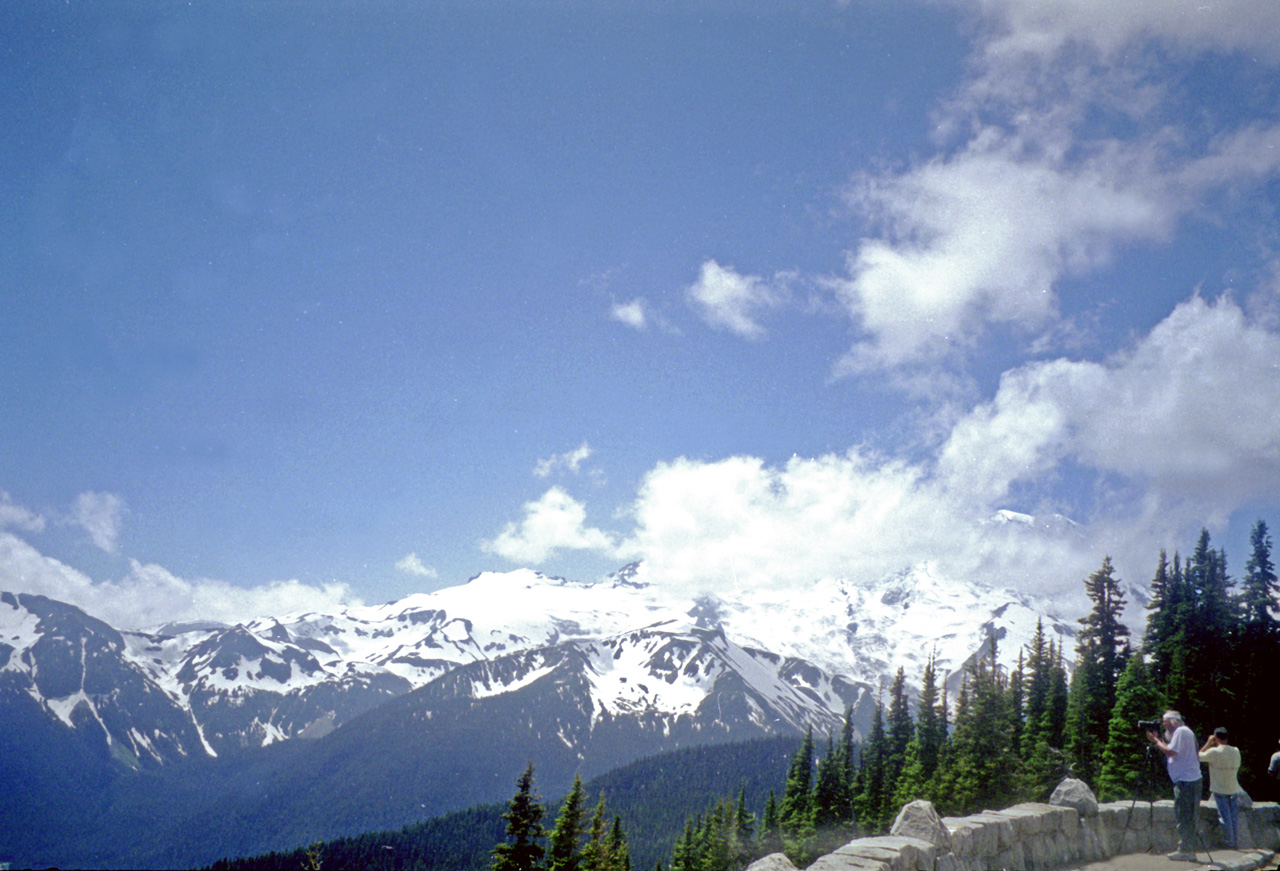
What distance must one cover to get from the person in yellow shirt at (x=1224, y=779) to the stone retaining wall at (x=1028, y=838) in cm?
136

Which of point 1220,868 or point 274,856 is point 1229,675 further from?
point 274,856

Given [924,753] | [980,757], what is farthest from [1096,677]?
[924,753]

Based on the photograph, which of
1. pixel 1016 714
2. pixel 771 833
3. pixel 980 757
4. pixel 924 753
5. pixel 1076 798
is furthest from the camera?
pixel 771 833

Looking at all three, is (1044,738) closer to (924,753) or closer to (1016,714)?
(1016,714)

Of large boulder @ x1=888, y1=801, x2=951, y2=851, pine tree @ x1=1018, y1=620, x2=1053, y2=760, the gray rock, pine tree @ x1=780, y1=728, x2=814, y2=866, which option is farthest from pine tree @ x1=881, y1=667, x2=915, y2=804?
the gray rock

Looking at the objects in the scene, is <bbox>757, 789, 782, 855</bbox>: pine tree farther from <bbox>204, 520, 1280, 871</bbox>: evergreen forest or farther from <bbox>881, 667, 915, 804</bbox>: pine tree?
<bbox>881, 667, 915, 804</bbox>: pine tree

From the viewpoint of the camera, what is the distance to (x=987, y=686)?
167 feet

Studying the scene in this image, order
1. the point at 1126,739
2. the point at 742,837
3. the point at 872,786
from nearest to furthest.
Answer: the point at 1126,739
the point at 872,786
the point at 742,837

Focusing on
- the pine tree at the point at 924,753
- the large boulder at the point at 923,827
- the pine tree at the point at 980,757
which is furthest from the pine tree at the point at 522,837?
the pine tree at the point at 924,753

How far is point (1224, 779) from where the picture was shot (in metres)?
15.9

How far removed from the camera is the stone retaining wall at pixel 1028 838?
12.3 m

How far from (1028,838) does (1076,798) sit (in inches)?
86.0

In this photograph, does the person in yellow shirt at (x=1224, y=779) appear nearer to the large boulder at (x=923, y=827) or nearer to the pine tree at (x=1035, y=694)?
the large boulder at (x=923, y=827)

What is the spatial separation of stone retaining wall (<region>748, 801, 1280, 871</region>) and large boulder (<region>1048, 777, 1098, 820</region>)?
56mm
